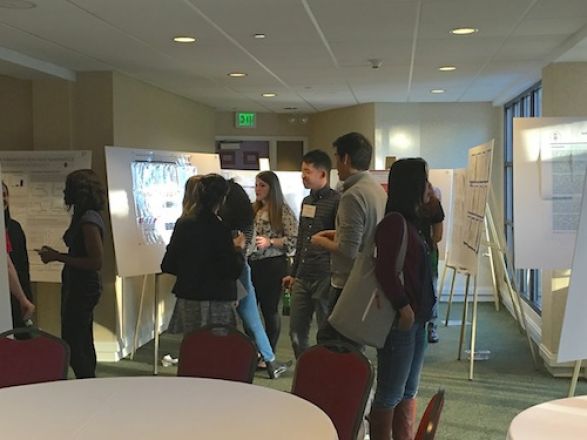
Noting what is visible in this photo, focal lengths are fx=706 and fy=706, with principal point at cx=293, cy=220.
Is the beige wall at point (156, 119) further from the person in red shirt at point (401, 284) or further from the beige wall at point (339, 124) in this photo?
the person in red shirt at point (401, 284)

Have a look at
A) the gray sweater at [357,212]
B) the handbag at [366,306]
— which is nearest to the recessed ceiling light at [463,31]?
the gray sweater at [357,212]

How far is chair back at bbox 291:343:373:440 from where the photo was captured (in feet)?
8.58

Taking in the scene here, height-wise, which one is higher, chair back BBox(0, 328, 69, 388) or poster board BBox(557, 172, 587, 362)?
poster board BBox(557, 172, 587, 362)

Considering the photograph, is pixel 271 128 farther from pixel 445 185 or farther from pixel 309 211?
pixel 309 211

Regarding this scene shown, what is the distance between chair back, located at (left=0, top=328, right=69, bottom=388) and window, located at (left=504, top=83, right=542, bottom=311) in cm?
440

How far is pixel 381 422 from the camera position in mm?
3117

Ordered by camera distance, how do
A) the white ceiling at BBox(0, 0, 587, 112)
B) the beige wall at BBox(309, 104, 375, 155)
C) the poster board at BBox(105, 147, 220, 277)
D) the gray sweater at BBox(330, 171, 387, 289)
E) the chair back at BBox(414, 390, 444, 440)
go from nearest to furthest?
the chair back at BBox(414, 390, 444, 440)
the gray sweater at BBox(330, 171, 387, 289)
the white ceiling at BBox(0, 0, 587, 112)
the poster board at BBox(105, 147, 220, 277)
the beige wall at BBox(309, 104, 375, 155)

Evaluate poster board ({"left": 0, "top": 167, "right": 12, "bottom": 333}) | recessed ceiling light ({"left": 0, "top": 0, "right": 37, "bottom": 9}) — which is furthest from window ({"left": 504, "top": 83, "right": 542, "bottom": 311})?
poster board ({"left": 0, "top": 167, "right": 12, "bottom": 333})

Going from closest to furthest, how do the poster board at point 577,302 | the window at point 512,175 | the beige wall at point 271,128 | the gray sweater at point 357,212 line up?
the poster board at point 577,302
the gray sweater at point 357,212
the window at point 512,175
the beige wall at point 271,128

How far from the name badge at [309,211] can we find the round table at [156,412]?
1.84 meters

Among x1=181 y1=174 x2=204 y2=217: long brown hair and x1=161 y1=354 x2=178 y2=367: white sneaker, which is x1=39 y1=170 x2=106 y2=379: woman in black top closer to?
x1=181 y1=174 x2=204 y2=217: long brown hair

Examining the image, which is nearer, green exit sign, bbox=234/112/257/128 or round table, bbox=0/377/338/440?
round table, bbox=0/377/338/440

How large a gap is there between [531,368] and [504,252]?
93cm

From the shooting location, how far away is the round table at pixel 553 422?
2115 mm
